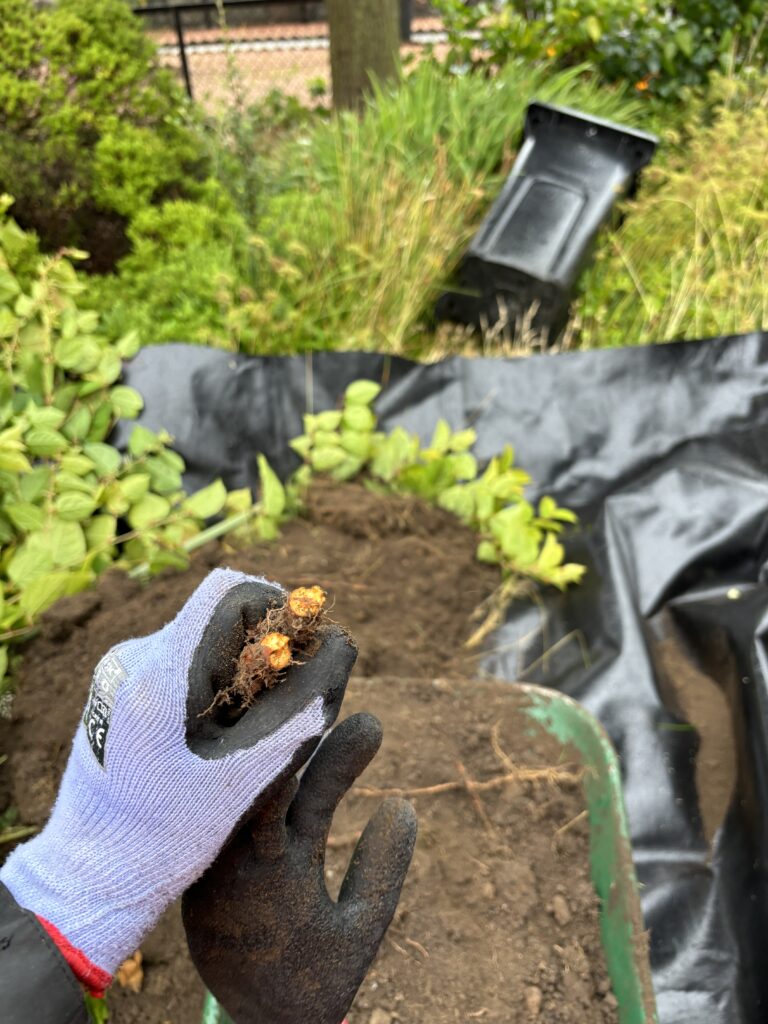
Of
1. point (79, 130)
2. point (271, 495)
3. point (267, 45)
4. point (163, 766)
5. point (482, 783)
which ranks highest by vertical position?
point (267, 45)

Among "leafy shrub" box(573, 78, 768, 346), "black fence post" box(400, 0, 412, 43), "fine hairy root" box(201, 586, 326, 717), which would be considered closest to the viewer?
"fine hairy root" box(201, 586, 326, 717)

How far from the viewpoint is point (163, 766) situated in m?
0.86

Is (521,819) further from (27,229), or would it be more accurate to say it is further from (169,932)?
(27,229)

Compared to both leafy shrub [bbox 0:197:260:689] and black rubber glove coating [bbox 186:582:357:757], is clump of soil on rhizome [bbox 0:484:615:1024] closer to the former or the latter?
leafy shrub [bbox 0:197:260:689]

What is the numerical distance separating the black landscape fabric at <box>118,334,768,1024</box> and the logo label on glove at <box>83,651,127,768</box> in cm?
129

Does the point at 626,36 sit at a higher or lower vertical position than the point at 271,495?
higher

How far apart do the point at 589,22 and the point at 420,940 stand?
4.09 m

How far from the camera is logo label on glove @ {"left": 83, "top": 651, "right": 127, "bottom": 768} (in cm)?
88

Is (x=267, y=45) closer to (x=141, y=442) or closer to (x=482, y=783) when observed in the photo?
(x=141, y=442)

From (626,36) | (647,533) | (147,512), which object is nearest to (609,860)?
(647,533)

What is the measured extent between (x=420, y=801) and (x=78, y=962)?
0.67 metres

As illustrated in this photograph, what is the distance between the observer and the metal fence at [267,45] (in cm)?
560

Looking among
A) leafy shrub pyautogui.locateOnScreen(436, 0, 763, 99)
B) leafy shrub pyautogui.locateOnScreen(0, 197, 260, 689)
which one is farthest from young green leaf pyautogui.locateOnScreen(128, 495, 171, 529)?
leafy shrub pyautogui.locateOnScreen(436, 0, 763, 99)

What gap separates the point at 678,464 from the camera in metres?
2.19
